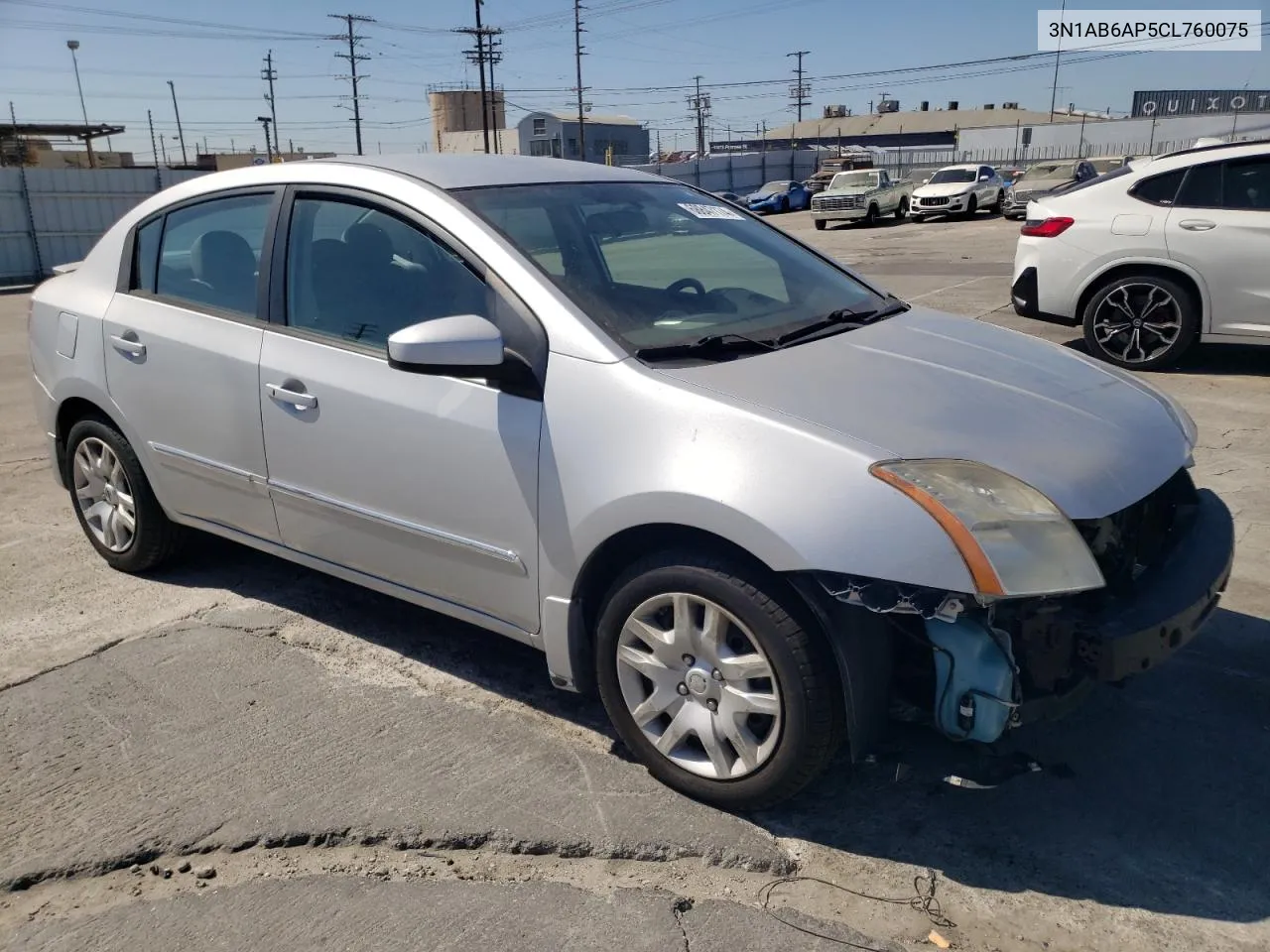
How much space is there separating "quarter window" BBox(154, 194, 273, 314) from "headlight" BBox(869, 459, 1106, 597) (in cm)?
246

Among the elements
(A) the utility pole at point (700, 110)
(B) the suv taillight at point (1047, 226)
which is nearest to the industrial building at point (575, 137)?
(A) the utility pole at point (700, 110)

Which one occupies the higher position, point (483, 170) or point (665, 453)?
point (483, 170)

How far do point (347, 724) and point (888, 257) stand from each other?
1798 cm

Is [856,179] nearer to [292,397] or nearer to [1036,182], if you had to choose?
[1036,182]

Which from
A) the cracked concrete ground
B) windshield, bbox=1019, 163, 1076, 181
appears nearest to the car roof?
the cracked concrete ground

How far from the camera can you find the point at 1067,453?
2.76 m

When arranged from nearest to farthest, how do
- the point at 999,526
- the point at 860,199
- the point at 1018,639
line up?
the point at 999,526 → the point at 1018,639 → the point at 860,199

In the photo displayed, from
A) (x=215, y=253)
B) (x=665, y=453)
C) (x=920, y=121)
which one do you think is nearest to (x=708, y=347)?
(x=665, y=453)

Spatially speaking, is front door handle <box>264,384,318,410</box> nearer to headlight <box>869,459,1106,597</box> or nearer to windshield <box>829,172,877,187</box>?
headlight <box>869,459,1106,597</box>

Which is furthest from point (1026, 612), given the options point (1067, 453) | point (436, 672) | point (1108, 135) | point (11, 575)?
point (1108, 135)

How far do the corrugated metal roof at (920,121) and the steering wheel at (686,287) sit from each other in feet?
321

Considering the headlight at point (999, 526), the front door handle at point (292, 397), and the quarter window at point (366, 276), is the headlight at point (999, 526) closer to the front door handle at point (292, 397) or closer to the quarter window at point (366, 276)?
the quarter window at point (366, 276)

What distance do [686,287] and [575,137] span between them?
3421 inches

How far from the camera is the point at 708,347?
306 cm
